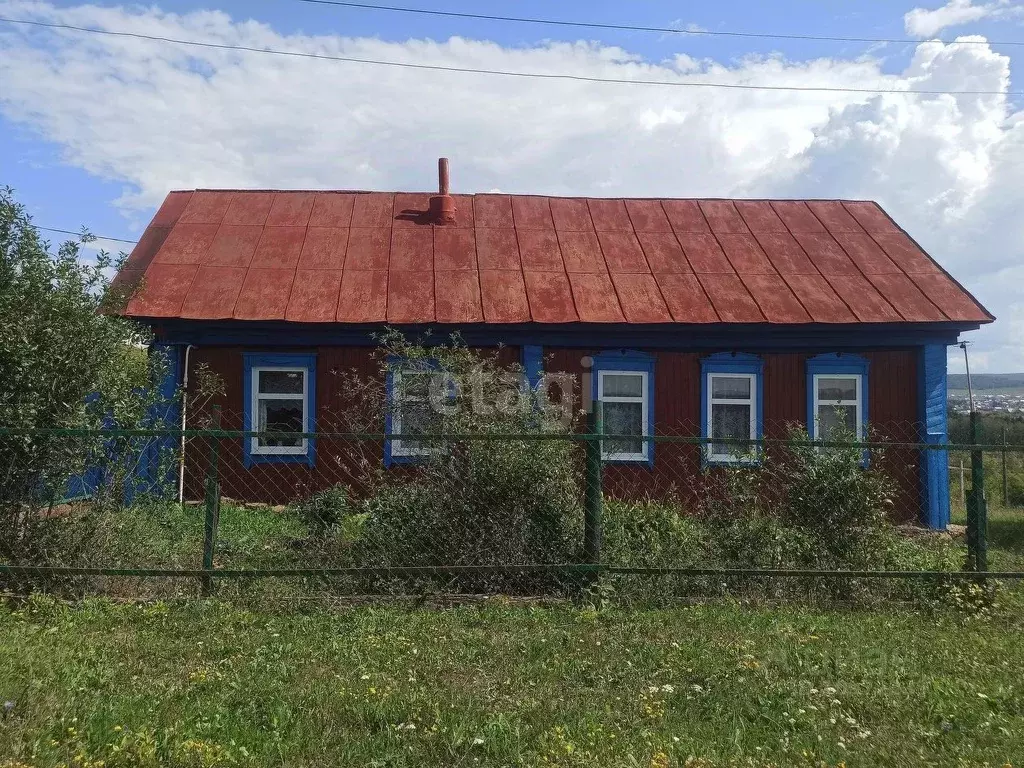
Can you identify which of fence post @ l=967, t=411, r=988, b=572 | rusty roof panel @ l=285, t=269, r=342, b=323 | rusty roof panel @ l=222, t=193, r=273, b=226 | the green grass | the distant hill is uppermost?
the distant hill

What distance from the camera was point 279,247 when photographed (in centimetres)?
1296

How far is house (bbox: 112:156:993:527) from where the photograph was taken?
1145cm

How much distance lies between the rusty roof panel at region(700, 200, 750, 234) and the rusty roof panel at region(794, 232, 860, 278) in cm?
100

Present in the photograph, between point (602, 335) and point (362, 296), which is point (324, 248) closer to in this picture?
point (362, 296)

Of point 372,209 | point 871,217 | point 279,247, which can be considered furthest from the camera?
point 871,217

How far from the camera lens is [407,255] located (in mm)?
12898

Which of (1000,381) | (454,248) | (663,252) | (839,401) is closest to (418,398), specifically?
(454,248)

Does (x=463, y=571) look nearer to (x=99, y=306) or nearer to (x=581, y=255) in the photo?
(x=99, y=306)

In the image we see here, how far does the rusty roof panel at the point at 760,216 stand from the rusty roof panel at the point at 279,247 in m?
7.62

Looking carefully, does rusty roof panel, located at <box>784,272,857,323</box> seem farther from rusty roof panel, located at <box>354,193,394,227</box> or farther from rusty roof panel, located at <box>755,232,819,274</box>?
rusty roof panel, located at <box>354,193,394,227</box>

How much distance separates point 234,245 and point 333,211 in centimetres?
197

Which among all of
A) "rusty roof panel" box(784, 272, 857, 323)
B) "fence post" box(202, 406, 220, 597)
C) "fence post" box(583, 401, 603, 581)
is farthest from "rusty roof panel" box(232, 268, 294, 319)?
"rusty roof panel" box(784, 272, 857, 323)

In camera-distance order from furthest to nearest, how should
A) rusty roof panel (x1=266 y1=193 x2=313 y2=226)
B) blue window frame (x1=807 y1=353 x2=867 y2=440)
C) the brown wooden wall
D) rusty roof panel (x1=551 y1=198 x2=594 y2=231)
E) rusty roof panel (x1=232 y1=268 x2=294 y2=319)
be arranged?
rusty roof panel (x1=551 y1=198 x2=594 y2=231) → rusty roof panel (x1=266 y1=193 x2=313 y2=226) → blue window frame (x1=807 y1=353 x2=867 y2=440) → the brown wooden wall → rusty roof panel (x1=232 y1=268 x2=294 y2=319)

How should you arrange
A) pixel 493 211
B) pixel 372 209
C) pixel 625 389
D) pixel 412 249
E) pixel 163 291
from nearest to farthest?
1. pixel 163 291
2. pixel 625 389
3. pixel 412 249
4. pixel 372 209
5. pixel 493 211
